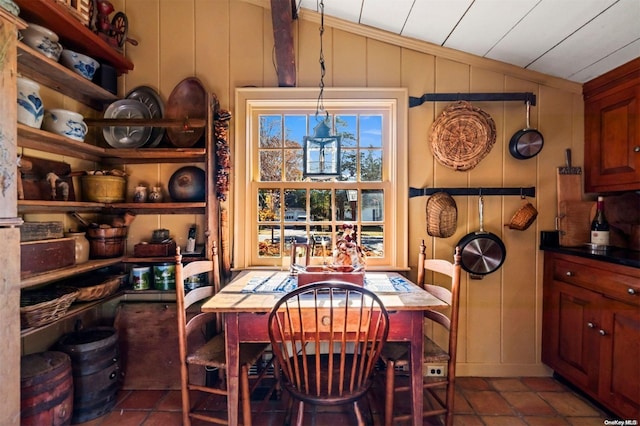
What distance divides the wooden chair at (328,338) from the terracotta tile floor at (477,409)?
0.50 metres

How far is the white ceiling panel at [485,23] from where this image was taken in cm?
175

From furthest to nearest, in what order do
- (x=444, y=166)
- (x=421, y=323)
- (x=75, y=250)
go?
(x=444, y=166) → (x=75, y=250) → (x=421, y=323)

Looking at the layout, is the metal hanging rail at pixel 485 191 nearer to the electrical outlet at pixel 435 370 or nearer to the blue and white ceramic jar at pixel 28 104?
the electrical outlet at pixel 435 370

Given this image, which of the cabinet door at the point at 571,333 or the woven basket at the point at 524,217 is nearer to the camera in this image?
the cabinet door at the point at 571,333

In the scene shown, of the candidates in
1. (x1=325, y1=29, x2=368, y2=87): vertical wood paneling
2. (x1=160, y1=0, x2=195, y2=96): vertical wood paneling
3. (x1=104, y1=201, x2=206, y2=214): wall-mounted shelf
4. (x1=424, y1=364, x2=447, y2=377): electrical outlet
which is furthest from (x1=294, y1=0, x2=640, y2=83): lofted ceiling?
(x1=424, y1=364, x2=447, y2=377): electrical outlet

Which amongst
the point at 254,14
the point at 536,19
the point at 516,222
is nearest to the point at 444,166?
the point at 516,222

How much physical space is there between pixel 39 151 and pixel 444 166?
102 inches

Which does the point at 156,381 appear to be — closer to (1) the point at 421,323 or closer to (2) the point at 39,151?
(2) the point at 39,151

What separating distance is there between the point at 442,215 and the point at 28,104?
2.51m

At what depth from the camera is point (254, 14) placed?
234 cm

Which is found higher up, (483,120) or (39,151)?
(483,120)

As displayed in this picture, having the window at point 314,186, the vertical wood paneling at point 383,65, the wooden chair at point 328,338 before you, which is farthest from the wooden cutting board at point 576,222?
the wooden chair at point 328,338

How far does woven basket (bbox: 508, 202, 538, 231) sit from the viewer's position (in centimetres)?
224

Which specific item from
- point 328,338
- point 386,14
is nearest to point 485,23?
point 386,14
